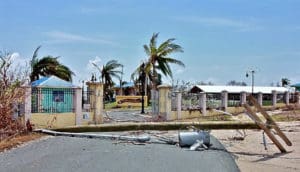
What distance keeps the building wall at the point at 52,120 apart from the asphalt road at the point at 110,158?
208 inches

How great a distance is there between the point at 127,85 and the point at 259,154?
54982 mm

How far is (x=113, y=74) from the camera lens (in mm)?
57250

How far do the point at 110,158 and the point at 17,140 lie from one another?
5.52 m

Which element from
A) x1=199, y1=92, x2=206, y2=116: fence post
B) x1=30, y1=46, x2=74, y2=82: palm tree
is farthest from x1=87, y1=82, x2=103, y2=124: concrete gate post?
x1=30, y1=46, x2=74, y2=82: palm tree

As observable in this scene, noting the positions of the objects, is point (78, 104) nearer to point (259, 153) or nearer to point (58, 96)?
point (58, 96)

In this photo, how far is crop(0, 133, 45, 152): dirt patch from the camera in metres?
14.2

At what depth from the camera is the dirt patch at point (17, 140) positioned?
558 inches

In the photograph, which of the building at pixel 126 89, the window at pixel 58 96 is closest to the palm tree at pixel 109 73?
the building at pixel 126 89

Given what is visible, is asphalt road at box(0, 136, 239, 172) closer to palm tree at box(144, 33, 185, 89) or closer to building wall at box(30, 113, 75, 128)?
building wall at box(30, 113, 75, 128)

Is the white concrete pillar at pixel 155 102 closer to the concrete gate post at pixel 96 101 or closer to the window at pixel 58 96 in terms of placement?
the concrete gate post at pixel 96 101

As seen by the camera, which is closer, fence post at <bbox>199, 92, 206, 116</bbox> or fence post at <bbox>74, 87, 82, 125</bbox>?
fence post at <bbox>74, 87, 82, 125</bbox>

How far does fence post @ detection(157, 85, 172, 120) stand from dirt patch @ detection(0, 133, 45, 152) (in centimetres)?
1091

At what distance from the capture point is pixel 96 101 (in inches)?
931

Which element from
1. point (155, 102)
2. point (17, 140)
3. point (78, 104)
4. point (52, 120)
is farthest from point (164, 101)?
point (17, 140)
